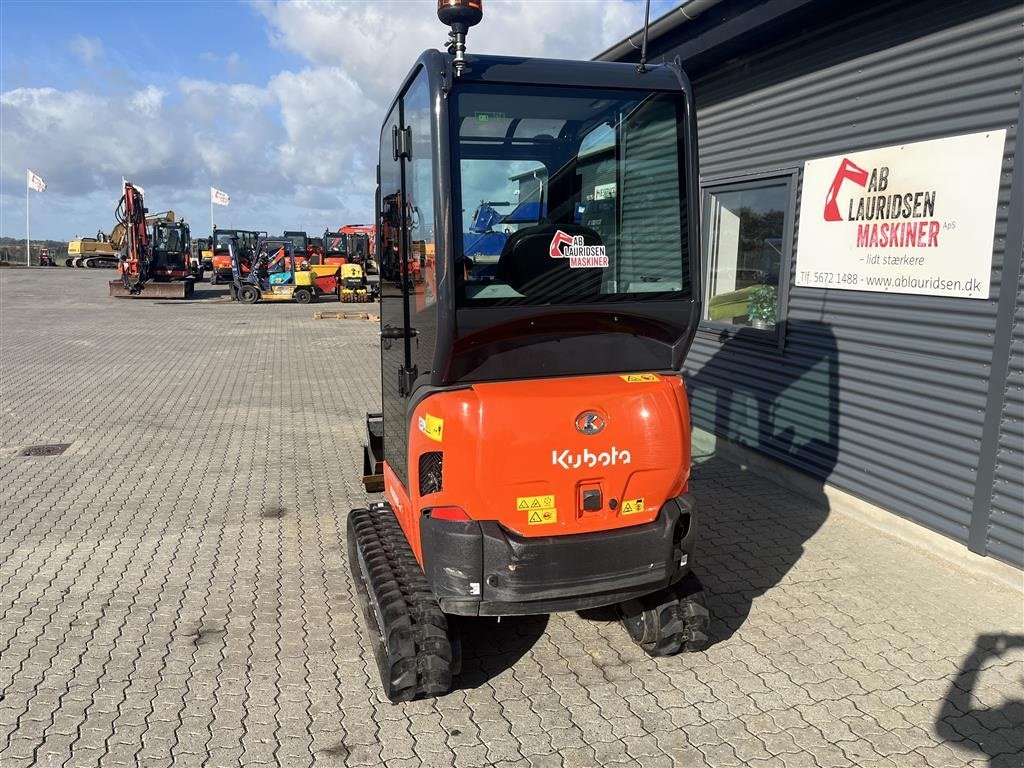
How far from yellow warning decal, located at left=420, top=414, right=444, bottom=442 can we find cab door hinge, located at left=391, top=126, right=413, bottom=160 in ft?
4.16

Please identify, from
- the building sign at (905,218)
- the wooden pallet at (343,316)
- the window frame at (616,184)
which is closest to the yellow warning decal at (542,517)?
the window frame at (616,184)

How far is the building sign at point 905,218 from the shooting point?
16.0 feet

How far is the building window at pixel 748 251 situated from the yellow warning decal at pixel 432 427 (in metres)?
4.41

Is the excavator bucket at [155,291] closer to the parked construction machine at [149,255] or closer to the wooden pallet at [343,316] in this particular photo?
the parked construction machine at [149,255]

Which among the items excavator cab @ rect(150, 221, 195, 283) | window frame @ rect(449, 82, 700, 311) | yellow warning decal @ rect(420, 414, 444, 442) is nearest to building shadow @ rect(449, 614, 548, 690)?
yellow warning decal @ rect(420, 414, 444, 442)

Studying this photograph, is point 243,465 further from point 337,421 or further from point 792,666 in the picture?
point 792,666

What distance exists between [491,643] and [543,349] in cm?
175

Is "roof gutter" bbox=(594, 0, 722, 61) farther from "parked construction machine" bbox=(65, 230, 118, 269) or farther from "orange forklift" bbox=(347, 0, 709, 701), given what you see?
"parked construction machine" bbox=(65, 230, 118, 269)

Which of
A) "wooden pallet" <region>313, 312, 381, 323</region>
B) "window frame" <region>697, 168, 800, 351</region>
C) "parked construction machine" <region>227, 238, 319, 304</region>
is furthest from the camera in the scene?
"parked construction machine" <region>227, 238, 319, 304</region>

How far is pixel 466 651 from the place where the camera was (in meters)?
4.04

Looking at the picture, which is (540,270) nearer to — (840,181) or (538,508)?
(538,508)

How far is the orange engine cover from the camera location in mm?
3264

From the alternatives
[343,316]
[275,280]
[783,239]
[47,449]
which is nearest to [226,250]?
[275,280]

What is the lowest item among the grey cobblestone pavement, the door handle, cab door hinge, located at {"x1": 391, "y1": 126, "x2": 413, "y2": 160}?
the grey cobblestone pavement
